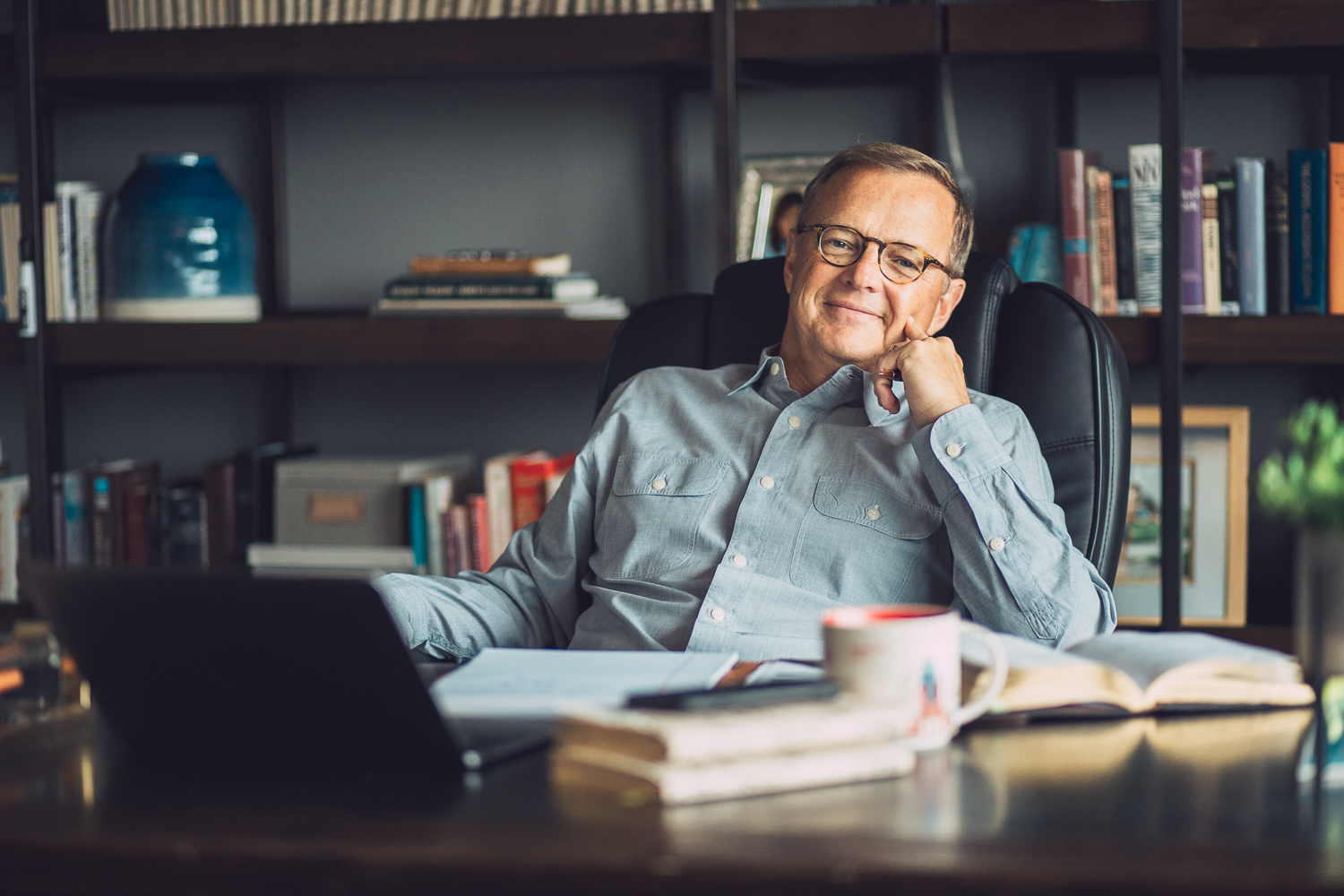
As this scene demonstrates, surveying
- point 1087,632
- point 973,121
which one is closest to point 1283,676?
point 1087,632

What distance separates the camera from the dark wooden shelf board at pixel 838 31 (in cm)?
215

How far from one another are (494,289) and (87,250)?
775 millimetres

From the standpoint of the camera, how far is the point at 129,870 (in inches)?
26.3

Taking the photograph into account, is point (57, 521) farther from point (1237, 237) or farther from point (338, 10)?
point (1237, 237)

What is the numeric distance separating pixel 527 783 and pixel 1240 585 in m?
1.81

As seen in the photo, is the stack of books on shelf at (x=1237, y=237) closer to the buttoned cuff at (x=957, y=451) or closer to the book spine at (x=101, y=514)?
the buttoned cuff at (x=957, y=451)

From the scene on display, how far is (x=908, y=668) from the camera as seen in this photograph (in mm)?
797

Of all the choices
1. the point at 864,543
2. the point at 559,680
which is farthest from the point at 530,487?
the point at 559,680

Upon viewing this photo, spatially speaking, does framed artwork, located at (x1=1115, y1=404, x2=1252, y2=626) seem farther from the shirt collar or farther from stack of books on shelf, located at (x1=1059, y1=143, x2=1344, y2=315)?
the shirt collar

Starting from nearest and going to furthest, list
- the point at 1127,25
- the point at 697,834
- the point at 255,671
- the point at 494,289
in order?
the point at 697,834
the point at 255,671
the point at 1127,25
the point at 494,289

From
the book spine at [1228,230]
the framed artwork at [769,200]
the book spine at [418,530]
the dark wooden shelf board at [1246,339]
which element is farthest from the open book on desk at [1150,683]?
the book spine at [418,530]

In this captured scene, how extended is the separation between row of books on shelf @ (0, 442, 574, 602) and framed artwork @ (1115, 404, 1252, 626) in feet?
3.21

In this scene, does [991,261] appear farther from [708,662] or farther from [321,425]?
[321,425]

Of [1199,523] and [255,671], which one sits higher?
[255,671]
